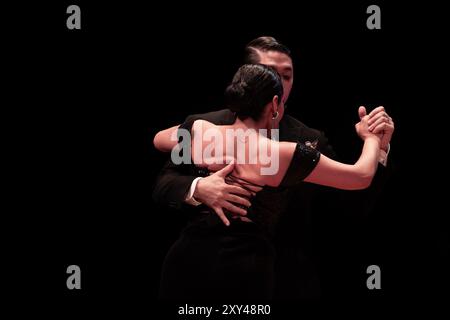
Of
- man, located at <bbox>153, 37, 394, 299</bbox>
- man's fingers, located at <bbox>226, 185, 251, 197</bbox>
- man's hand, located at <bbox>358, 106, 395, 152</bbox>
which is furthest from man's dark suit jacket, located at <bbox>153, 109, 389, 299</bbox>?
man's fingers, located at <bbox>226, 185, 251, 197</bbox>

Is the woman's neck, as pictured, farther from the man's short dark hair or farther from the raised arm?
the man's short dark hair

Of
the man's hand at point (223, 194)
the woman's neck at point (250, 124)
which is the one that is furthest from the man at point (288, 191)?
the woman's neck at point (250, 124)

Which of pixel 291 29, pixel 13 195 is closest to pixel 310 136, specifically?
pixel 291 29

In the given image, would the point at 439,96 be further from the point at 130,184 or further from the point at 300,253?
the point at 130,184

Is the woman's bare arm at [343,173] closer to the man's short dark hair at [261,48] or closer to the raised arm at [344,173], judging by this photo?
the raised arm at [344,173]

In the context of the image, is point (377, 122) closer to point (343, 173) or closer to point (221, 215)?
point (343, 173)

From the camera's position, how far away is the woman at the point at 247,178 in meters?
1.79

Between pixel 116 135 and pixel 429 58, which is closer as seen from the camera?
pixel 429 58

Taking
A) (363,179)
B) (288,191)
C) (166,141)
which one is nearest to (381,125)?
(363,179)

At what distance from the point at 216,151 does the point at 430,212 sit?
126 centimetres

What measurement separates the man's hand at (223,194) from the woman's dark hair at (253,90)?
17 centimetres

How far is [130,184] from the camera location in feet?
9.62

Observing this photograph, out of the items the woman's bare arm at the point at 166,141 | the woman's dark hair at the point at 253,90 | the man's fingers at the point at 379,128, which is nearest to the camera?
the woman's dark hair at the point at 253,90

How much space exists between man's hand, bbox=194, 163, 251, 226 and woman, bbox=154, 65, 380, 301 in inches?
1.5
